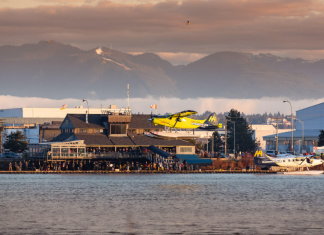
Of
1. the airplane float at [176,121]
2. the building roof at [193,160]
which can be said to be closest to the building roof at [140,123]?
the building roof at [193,160]

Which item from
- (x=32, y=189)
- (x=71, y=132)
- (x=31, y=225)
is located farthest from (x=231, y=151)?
(x=31, y=225)

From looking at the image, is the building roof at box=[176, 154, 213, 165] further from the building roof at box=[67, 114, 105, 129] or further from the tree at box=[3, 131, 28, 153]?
the tree at box=[3, 131, 28, 153]

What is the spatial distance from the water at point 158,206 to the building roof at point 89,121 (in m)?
35.1

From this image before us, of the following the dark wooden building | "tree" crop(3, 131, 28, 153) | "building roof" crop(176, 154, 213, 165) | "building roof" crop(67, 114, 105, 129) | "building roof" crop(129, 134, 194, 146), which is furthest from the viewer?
"tree" crop(3, 131, 28, 153)

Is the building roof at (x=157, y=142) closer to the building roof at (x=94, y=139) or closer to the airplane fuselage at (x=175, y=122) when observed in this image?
the building roof at (x=94, y=139)

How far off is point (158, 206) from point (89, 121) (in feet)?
254

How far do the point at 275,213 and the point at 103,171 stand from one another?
65.1 metres

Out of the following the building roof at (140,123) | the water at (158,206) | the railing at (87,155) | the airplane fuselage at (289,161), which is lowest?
the water at (158,206)

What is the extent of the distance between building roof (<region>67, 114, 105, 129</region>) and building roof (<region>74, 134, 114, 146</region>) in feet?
12.0

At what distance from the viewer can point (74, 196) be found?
249 feet

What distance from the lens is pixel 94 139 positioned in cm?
13188

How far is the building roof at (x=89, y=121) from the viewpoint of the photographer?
13775 centimetres

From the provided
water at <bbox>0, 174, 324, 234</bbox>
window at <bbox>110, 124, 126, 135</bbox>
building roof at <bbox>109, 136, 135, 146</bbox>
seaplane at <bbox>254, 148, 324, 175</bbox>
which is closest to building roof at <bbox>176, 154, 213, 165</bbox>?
seaplane at <bbox>254, 148, 324, 175</bbox>

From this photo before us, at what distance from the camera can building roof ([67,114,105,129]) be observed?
138 meters
